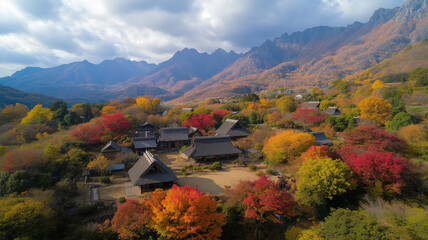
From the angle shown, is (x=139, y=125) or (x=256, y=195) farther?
(x=139, y=125)

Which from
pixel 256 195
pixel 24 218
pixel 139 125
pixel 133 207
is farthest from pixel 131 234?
pixel 139 125

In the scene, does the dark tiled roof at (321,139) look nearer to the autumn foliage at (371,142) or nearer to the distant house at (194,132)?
the autumn foliage at (371,142)

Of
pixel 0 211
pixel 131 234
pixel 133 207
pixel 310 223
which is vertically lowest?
pixel 310 223

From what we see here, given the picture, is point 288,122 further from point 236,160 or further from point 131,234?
point 131,234

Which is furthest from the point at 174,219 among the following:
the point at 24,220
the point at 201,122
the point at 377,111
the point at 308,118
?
the point at 377,111

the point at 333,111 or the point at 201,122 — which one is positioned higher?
the point at 333,111

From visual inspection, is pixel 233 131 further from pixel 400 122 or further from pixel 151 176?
pixel 400 122

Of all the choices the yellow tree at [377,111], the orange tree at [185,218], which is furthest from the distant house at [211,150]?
the yellow tree at [377,111]
